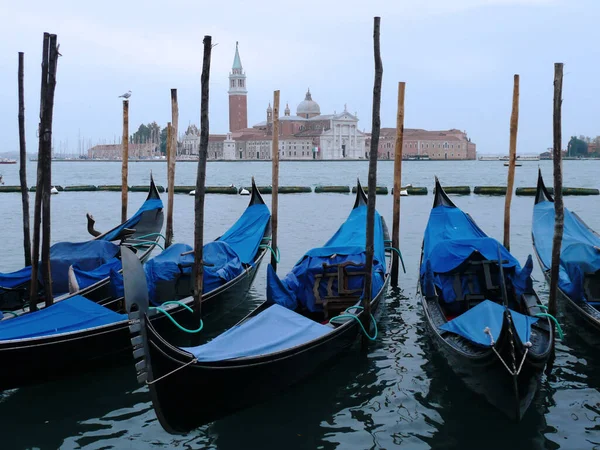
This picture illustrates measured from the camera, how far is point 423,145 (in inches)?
3051

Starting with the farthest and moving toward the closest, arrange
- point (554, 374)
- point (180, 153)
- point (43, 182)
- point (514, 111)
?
point (180, 153) < point (514, 111) < point (43, 182) < point (554, 374)

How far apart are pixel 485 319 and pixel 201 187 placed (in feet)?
6.99

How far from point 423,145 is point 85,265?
244 feet

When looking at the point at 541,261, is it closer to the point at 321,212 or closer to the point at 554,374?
the point at 554,374

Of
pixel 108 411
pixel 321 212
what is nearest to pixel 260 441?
pixel 108 411

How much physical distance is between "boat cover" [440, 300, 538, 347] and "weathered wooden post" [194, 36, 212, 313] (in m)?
1.65

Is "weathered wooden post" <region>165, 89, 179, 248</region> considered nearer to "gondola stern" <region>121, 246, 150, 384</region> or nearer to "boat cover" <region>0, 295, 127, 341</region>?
"boat cover" <region>0, 295, 127, 341</region>

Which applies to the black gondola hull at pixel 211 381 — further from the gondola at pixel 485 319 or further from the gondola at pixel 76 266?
the gondola at pixel 76 266

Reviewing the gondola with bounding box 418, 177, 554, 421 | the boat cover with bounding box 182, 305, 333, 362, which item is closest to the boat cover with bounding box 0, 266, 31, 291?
the boat cover with bounding box 182, 305, 333, 362

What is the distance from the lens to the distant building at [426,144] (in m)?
77.1

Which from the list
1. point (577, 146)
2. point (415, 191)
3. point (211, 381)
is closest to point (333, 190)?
point (415, 191)

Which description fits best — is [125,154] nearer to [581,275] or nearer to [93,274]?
[93,274]

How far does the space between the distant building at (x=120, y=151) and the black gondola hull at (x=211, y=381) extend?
272ft

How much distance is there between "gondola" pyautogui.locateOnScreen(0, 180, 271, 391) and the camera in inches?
140
